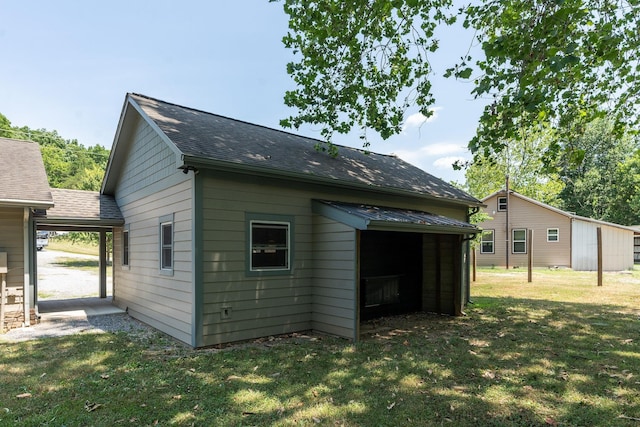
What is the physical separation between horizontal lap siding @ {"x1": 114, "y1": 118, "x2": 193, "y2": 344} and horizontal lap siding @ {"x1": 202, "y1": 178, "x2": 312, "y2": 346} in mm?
342

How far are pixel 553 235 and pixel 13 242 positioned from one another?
2490 cm

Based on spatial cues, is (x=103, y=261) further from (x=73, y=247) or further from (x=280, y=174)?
(x=73, y=247)

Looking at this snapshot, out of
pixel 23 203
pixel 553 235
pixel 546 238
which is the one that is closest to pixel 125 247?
pixel 23 203

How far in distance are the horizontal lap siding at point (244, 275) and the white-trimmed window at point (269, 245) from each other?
148 mm

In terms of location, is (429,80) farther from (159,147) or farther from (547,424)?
(547,424)

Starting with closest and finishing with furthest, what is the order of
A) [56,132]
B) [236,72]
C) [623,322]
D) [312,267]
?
[312,267], [623,322], [236,72], [56,132]

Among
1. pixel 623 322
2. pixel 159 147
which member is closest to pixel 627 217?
pixel 623 322

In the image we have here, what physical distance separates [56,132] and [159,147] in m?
64.7

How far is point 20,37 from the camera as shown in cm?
1664

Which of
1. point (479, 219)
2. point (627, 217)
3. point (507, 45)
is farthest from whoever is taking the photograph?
point (627, 217)

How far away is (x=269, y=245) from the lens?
6840 millimetres

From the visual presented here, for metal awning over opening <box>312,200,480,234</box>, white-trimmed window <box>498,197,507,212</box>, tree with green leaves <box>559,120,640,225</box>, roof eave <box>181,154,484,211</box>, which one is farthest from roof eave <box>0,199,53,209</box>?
tree with green leaves <box>559,120,640,225</box>

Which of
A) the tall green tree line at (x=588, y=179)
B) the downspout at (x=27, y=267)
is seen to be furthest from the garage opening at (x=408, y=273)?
the tall green tree line at (x=588, y=179)

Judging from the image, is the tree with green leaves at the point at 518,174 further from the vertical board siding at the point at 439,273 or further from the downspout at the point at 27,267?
the downspout at the point at 27,267
